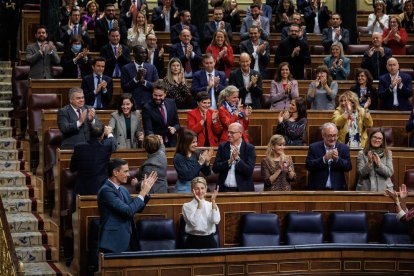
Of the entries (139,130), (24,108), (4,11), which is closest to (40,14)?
(4,11)

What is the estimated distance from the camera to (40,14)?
1473 cm

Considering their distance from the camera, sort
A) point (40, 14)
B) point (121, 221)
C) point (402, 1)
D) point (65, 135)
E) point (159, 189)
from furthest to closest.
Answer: point (402, 1) < point (40, 14) < point (65, 135) < point (159, 189) < point (121, 221)

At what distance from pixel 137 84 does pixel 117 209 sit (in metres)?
3.27

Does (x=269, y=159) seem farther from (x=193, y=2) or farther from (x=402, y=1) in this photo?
(x=402, y=1)

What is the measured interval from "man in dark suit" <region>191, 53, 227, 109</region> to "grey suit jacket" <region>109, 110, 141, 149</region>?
1.16 metres

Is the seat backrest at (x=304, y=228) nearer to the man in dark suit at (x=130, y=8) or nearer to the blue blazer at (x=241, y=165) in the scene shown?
the blue blazer at (x=241, y=165)

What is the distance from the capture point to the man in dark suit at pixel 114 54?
1342 cm

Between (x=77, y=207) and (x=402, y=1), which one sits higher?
(x=402, y=1)

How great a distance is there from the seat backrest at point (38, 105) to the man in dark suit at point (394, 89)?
3.63 m

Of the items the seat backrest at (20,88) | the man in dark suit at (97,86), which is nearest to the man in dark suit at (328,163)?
the man in dark suit at (97,86)

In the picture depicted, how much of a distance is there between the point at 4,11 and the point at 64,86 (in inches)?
105

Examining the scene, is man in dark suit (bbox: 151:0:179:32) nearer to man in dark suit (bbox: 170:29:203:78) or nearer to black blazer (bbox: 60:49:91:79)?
man in dark suit (bbox: 170:29:203:78)

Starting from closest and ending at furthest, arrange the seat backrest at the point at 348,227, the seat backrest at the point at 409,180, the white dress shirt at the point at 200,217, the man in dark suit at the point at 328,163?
the white dress shirt at the point at 200,217, the seat backrest at the point at 348,227, the man in dark suit at the point at 328,163, the seat backrest at the point at 409,180

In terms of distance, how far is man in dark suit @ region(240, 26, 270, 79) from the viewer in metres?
13.9
